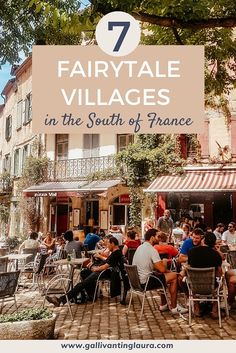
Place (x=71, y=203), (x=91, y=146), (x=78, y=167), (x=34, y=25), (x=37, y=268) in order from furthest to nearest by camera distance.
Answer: (x=91, y=146) < (x=71, y=203) < (x=78, y=167) < (x=37, y=268) < (x=34, y=25)

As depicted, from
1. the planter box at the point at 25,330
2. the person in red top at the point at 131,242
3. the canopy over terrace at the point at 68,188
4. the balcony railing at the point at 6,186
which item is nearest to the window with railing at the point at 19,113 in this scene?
the balcony railing at the point at 6,186

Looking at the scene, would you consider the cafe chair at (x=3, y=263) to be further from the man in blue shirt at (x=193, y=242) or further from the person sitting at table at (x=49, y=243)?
the man in blue shirt at (x=193, y=242)

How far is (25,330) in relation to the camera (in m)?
5.00

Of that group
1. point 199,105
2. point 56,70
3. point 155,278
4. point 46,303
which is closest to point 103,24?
point 56,70

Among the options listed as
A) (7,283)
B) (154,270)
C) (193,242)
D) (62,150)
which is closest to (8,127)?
(62,150)

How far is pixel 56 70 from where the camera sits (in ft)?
15.7

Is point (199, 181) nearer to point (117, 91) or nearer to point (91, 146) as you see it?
point (91, 146)

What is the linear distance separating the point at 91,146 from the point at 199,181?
649 centimetres

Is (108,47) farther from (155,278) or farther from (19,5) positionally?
(155,278)

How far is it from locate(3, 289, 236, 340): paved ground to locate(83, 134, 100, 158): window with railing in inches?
470

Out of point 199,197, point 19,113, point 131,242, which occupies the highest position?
point 19,113

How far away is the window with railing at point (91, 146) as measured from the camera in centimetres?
1902

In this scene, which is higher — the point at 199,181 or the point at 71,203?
the point at 199,181

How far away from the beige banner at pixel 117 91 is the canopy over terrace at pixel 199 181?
9.39m
